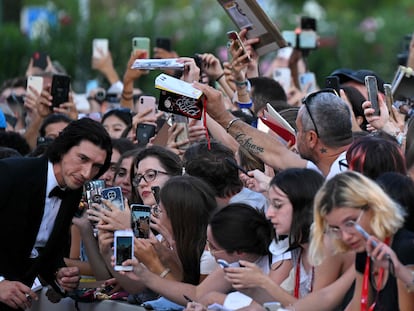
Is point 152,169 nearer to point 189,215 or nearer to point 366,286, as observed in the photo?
point 189,215

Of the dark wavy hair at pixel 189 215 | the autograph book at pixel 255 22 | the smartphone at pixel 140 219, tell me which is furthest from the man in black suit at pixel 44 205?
the autograph book at pixel 255 22

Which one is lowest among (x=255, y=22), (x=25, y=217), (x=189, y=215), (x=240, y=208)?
(x=25, y=217)

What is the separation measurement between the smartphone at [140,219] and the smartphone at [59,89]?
3655 mm

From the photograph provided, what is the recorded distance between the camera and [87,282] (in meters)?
8.55

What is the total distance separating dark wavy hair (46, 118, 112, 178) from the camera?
8.36 metres

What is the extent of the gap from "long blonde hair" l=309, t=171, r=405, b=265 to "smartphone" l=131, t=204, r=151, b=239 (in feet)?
6.19

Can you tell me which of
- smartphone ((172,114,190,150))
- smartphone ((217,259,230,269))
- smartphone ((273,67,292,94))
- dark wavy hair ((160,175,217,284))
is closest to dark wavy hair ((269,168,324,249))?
smartphone ((217,259,230,269))

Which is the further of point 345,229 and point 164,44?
point 164,44

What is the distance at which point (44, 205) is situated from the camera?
8328 millimetres

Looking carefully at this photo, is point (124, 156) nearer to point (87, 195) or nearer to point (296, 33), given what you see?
point (87, 195)

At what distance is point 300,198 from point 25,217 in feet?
8.20

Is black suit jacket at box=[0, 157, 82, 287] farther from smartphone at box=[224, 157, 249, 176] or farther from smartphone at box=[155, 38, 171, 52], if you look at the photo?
smartphone at box=[155, 38, 171, 52]

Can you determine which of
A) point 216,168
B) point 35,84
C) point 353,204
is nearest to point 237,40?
point 216,168

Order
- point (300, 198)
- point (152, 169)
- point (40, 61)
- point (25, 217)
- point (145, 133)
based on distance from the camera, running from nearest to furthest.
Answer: point (300, 198) < point (25, 217) < point (152, 169) < point (145, 133) < point (40, 61)
